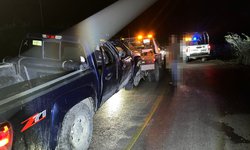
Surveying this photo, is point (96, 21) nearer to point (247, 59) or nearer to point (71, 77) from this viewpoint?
point (247, 59)

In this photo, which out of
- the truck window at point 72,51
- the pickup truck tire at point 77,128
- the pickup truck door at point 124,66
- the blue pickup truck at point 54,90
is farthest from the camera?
the pickup truck door at point 124,66

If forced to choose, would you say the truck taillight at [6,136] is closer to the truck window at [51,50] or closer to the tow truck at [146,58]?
the truck window at [51,50]

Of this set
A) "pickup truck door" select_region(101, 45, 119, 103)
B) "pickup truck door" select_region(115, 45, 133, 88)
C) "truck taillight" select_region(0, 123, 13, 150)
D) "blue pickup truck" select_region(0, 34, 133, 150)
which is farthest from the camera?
"pickup truck door" select_region(115, 45, 133, 88)

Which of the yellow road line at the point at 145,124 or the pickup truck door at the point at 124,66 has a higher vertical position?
the pickup truck door at the point at 124,66

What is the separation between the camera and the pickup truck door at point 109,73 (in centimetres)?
563

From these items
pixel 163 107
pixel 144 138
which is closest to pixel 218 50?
pixel 163 107

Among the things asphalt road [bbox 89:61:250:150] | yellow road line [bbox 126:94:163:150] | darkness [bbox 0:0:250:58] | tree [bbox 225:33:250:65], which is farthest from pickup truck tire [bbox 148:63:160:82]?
tree [bbox 225:33:250:65]

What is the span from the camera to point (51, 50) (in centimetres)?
557

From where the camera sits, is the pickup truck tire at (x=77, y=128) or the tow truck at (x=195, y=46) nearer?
the pickup truck tire at (x=77, y=128)

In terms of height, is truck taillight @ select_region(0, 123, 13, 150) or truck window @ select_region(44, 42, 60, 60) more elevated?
truck window @ select_region(44, 42, 60, 60)

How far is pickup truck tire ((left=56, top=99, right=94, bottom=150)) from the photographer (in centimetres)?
401

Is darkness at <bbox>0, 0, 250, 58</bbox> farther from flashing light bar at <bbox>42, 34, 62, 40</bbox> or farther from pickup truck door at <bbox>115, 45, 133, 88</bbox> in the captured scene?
pickup truck door at <bbox>115, 45, 133, 88</bbox>

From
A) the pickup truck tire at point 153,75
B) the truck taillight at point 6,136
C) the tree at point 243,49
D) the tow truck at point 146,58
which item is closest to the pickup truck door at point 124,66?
the tow truck at point 146,58

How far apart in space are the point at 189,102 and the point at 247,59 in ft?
28.8
